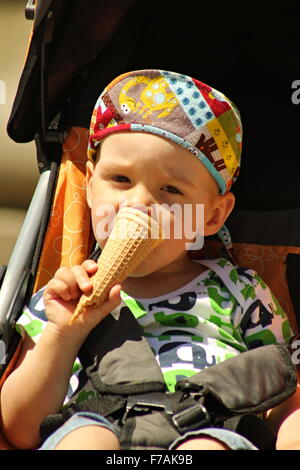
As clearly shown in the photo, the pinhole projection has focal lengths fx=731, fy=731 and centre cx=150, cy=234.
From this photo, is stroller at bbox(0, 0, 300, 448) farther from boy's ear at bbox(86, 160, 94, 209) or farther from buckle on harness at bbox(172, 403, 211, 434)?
buckle on harness at bbox(172, 403, 211, 434)

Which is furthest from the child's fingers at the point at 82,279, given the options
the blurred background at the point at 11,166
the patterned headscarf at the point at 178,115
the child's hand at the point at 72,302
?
the blurred background at the point at 11,166

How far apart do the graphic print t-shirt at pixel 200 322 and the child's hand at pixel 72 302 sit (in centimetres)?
Answer: 9

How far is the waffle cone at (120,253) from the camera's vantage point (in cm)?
159

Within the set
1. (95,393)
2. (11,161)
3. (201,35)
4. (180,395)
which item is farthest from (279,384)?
(11,161)

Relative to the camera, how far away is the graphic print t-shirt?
172 centimetres

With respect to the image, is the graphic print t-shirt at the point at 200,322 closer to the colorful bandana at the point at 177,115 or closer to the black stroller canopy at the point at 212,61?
the colorful bandana at the point at 177,115

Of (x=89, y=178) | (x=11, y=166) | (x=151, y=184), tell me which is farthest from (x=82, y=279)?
(x=11, y=166)

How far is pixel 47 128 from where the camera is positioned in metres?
2.07

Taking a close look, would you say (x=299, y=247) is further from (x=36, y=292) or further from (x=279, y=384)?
(x=36, y=292)

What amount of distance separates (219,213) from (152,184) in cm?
27

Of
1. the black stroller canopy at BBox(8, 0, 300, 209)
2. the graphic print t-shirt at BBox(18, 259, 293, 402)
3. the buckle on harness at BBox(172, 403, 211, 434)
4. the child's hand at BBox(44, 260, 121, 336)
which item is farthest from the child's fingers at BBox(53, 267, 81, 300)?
the black stroller canopy at BBox(8, 0, 300, 209)

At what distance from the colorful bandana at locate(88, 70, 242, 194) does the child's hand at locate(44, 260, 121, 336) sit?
15.7 inches

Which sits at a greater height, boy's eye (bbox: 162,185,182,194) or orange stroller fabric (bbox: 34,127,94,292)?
boy's eye (bbox: 162,185,182,194)

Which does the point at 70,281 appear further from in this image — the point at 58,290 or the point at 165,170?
the point at 165,170
